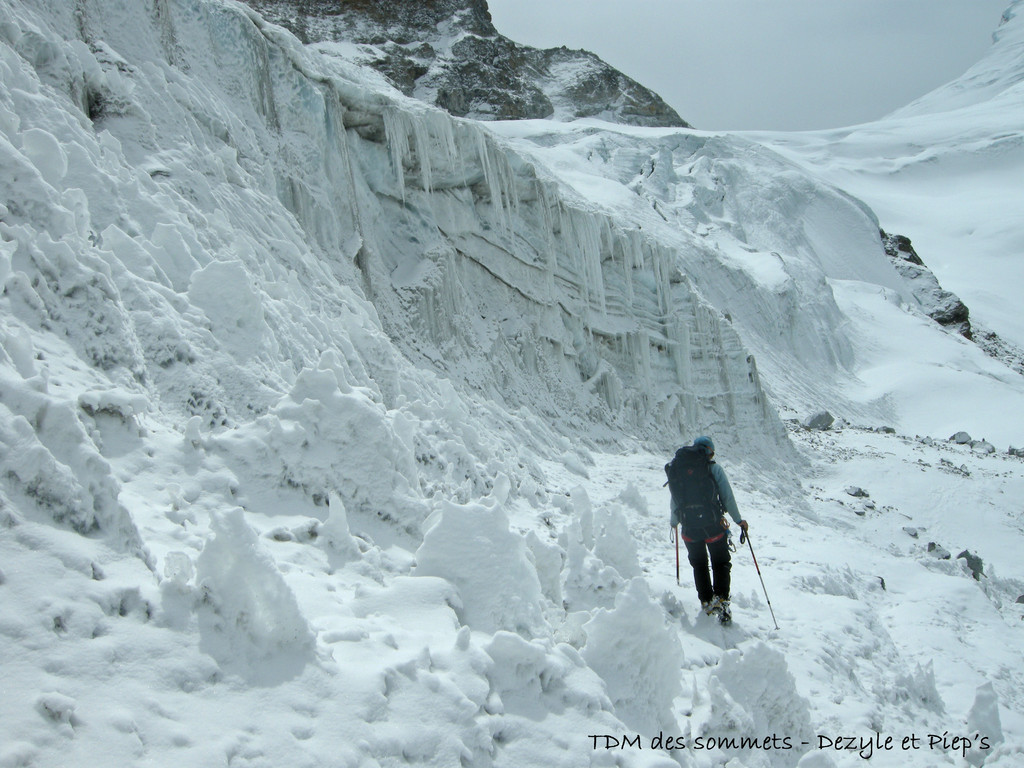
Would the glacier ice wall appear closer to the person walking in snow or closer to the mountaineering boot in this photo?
the person walking in snow

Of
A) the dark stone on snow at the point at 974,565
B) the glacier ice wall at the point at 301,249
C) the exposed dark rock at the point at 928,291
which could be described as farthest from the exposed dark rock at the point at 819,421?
the exposed dark rock at the point at 928,291

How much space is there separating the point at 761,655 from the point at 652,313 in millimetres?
17486

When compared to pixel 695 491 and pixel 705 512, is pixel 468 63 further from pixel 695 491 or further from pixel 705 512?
pixel 705 512

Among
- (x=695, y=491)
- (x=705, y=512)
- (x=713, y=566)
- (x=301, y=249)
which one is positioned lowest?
(x=713, y=566)

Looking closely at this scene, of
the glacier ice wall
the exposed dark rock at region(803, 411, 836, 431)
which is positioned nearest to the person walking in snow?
the glacier ice wall

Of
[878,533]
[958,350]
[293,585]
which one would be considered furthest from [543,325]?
[958,350]

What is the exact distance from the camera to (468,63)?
228ft

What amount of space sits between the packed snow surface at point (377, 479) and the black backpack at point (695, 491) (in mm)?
802

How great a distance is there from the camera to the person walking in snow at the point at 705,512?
6.04 meters

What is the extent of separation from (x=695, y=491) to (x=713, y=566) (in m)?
0.70

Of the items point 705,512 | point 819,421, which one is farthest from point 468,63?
point 705,512

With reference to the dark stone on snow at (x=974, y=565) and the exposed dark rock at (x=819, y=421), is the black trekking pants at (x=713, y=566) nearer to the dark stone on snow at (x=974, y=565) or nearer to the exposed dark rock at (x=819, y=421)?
the dark stone on snow at (x=974, y=565)

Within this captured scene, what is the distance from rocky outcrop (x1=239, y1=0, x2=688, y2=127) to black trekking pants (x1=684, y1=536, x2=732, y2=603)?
56925 millimetres

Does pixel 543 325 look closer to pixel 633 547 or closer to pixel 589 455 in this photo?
pixel 589 455
